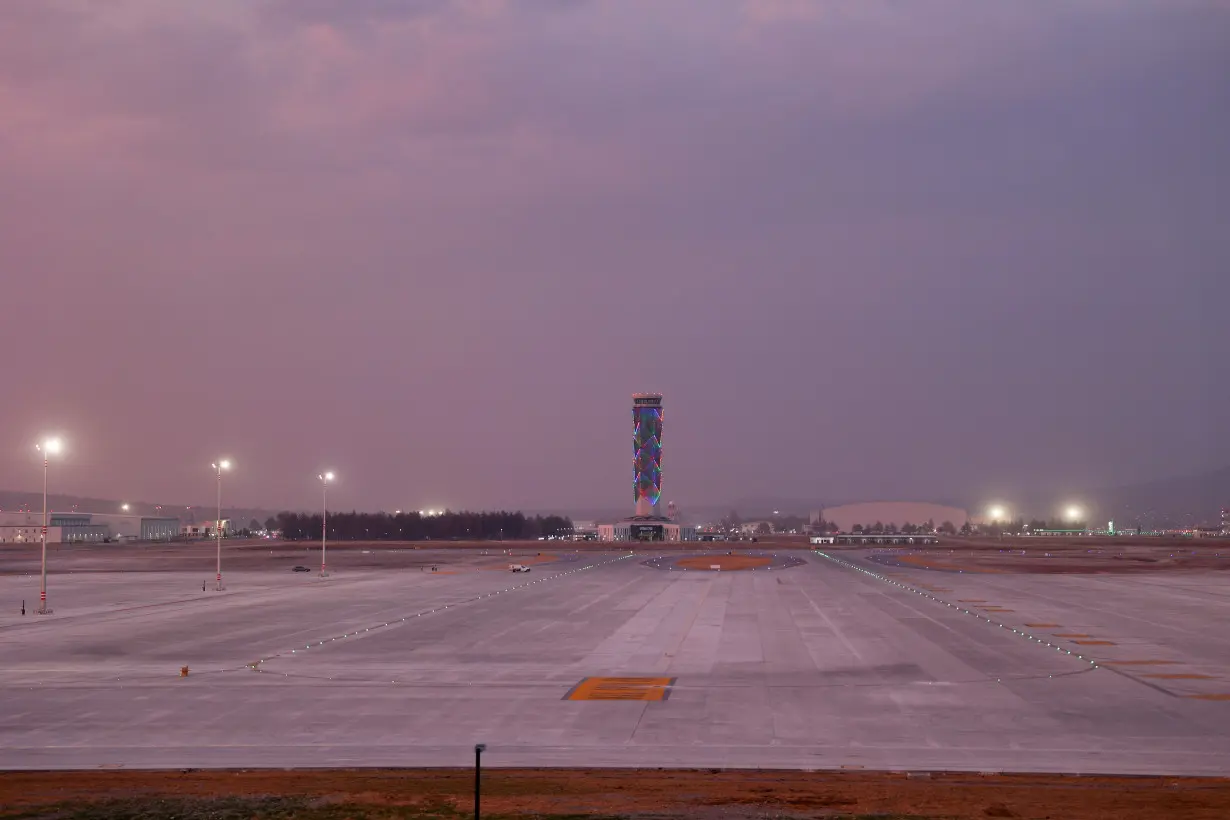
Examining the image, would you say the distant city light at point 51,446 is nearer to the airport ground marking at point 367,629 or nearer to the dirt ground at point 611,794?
the airport ground marking at point 367,629

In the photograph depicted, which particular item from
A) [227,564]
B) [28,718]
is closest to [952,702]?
[28,718]

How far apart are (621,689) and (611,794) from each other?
37.5ft

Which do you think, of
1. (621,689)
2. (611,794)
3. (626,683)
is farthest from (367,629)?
(611,794)

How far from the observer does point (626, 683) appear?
31391mm

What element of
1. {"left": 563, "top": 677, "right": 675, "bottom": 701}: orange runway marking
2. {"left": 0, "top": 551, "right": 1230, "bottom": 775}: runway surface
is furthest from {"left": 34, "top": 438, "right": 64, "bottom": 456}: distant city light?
{"left": 563, "top": 677, "right": 675, "bottom": 701}: orange runway marking

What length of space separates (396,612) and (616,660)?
21523 mm

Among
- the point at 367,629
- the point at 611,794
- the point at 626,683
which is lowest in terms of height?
the point at 367,629

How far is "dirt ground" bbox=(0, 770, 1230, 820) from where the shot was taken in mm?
17734

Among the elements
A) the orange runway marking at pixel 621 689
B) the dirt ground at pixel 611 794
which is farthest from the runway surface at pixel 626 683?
the dirt ground at pixel 611 794

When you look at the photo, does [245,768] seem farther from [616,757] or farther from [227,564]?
[227,564]

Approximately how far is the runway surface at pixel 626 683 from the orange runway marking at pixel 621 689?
156 mm

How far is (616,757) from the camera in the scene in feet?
71.8

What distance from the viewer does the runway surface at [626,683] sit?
2256 cm

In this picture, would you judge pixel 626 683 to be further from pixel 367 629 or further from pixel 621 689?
pixel 367 629
